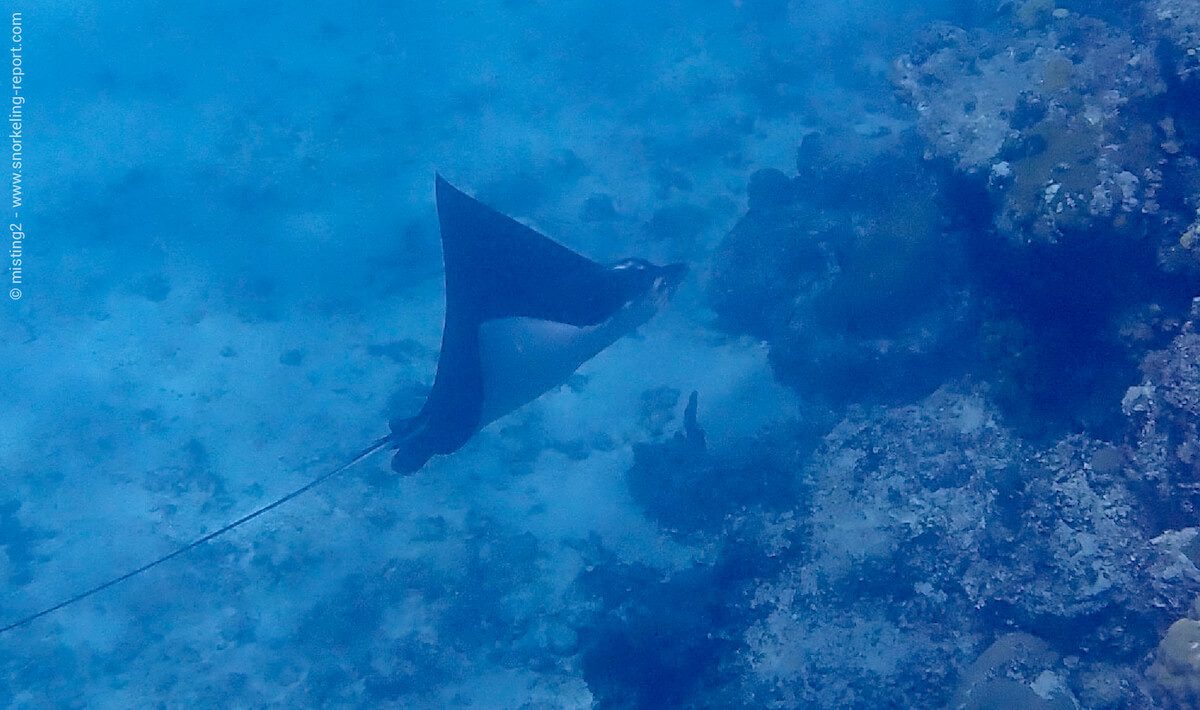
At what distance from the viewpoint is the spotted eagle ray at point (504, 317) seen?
569 centimetres

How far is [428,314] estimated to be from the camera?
999cm

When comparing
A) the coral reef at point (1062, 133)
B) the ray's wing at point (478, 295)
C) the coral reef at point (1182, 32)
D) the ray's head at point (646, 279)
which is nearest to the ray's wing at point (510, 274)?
the ray's wing at point (478, 295)

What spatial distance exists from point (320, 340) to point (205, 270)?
3.21 meters

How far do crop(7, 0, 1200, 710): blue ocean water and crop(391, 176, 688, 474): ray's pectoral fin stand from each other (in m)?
2.00

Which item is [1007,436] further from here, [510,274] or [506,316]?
[510,274]

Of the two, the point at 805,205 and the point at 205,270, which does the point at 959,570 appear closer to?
the point at 805,205

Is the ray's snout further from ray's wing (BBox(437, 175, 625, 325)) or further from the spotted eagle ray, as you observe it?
ray's wing (BBox(437, 175, 625, 325))

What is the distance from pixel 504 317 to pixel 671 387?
3.27 meters

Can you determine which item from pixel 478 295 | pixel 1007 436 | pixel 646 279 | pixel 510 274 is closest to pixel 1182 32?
pixel 1007 436

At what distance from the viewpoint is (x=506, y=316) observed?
5.80 m

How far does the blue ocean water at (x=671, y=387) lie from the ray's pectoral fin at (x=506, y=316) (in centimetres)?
200

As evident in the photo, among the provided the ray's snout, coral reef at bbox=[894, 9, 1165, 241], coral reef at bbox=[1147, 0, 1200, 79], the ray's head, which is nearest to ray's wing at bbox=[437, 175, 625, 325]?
the ray's head

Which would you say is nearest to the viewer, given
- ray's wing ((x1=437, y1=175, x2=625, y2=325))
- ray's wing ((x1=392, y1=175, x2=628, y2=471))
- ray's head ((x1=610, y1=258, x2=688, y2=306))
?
ray's wing ((x1=392, y1=175, x2=628, y2=471))

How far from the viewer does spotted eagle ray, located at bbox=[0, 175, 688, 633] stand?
5.69m
